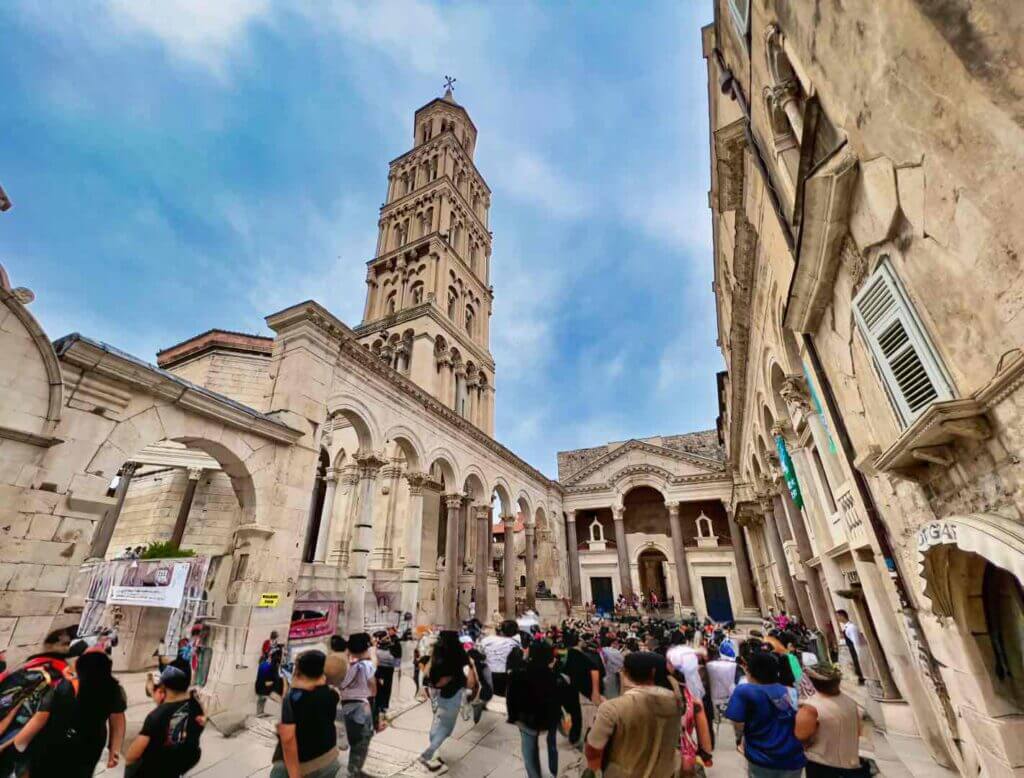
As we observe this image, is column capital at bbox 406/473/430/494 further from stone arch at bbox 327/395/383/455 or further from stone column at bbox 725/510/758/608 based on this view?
stone column at bbox 725/510/758/608

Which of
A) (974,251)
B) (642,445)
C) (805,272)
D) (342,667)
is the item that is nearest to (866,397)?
(805,272)

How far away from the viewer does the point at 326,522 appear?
18328 millimetres

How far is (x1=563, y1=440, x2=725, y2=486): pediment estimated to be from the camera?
28.0 meters

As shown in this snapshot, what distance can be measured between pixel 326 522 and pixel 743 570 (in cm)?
2280

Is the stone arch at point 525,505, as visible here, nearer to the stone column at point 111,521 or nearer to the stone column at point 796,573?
the stone column at point 796,573

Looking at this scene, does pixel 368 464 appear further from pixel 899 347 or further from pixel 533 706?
pixel 899 347

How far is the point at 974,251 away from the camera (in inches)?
117

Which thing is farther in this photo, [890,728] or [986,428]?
[890,728]

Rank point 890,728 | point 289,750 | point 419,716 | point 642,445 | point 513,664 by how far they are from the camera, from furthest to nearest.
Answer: point 642,445, point 419,716, point 890,728, point 513,664, point 289,750

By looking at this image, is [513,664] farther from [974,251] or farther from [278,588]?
[278,588]

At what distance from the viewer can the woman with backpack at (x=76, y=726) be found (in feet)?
9.77

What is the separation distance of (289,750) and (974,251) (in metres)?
6.09

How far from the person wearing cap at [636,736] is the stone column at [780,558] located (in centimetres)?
1534

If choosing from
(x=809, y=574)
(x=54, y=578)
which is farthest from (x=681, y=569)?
(x=54, y=578)
